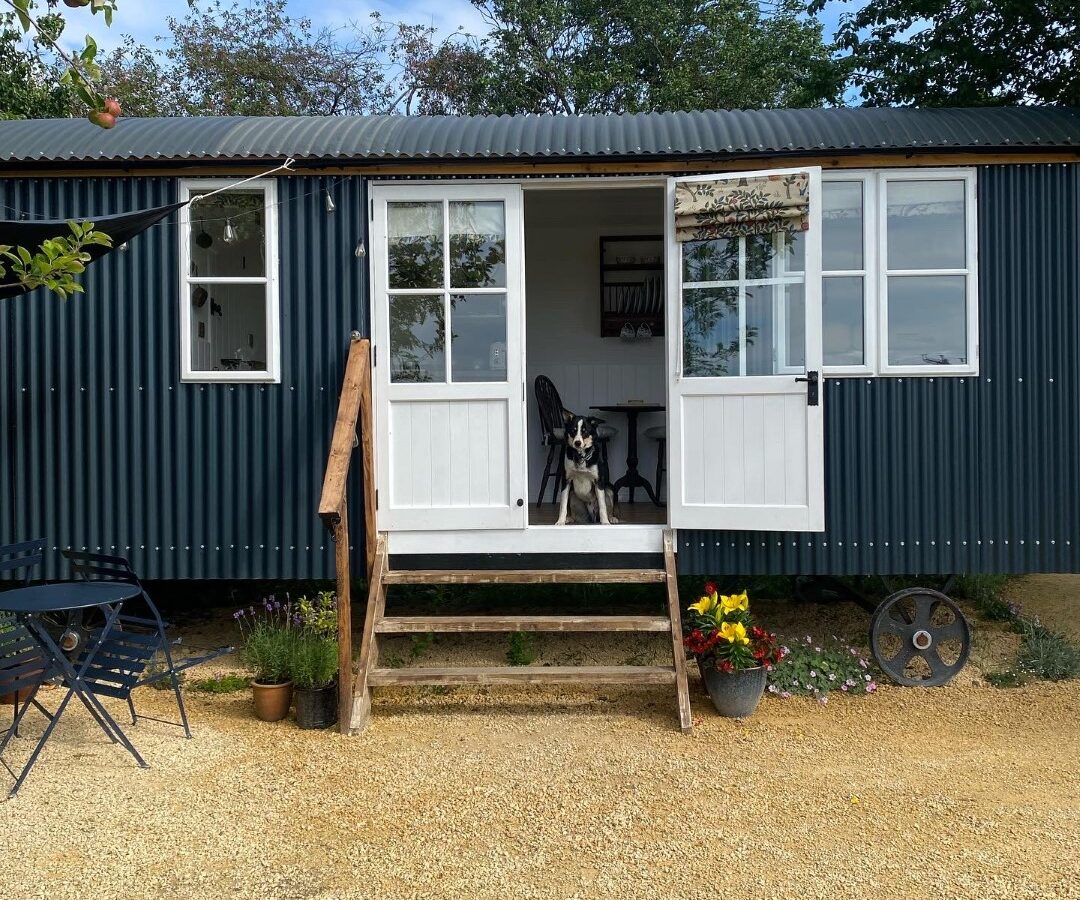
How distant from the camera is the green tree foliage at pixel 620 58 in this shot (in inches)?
522

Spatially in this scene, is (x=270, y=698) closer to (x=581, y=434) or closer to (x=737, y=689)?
(x=737, y=689)

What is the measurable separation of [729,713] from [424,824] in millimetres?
1820

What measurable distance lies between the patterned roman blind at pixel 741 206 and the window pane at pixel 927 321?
757mm

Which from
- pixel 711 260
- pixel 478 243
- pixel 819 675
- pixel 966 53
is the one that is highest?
pixel 966 53

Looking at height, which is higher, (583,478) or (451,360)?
(451,360)

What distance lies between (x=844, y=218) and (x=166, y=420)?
3947 millimetres

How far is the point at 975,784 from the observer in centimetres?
378

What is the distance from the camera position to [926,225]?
200 inches

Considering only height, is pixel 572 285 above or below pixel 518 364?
above

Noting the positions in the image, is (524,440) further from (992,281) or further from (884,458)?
(992,281)

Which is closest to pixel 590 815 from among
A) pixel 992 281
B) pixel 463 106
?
pixel 992 281

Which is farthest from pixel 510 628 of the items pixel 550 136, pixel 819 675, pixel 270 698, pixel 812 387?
pixel 550 136

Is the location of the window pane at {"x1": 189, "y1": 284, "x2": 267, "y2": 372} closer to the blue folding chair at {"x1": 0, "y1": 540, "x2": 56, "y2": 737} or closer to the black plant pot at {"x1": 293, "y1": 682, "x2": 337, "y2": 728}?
the blue folding chair at {"x1": 0, "y1": 540, "x2": 56, "y2": 737}

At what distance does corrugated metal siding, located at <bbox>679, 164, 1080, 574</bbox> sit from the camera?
505 cm
